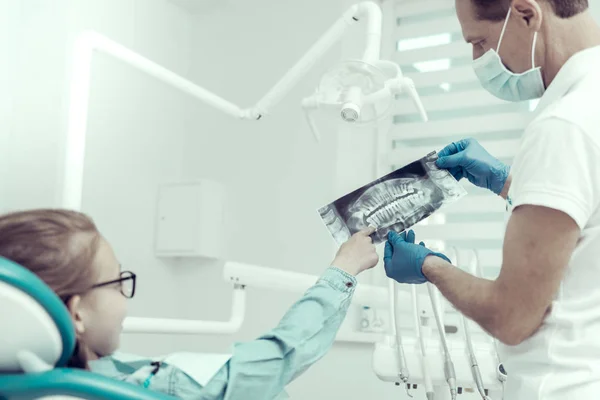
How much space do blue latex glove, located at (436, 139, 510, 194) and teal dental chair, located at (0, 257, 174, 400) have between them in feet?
2.74

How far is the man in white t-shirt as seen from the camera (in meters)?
0.89

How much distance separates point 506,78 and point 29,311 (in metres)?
0.84

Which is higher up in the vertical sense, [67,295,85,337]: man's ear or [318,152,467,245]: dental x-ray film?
[318,152,467,245]: dental x-ray film

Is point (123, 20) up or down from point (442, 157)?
up

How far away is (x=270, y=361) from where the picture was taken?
96cm

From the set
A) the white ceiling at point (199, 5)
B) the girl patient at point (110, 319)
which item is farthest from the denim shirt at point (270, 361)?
the white ceiling at point (199, 5)

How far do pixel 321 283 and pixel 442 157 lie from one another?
0.43 metres

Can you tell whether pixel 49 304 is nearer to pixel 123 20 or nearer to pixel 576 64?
pixel 576 64

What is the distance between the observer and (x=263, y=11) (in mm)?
2764

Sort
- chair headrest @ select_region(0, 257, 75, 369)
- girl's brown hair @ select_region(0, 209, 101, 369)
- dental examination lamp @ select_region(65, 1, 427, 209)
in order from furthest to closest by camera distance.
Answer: dental examination lamp @ select_region(65, 1, 427, 209)
girl's brown hair @ select_region(0, 209, 101, 369)
chair headrest @ select_region(0, 257, 75, 369)

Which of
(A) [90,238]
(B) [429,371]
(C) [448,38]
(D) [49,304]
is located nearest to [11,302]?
(D) [49,304]

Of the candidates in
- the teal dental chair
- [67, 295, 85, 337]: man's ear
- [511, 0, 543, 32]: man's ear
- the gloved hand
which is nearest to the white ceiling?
the gloved hand

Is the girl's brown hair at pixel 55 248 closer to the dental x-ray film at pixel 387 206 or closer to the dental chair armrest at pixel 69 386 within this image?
the dental chair armrest at pixel 69 386

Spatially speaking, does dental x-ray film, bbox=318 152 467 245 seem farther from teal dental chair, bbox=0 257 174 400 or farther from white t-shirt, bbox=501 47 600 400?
teal dental chair, bbox=0 257 174 400
